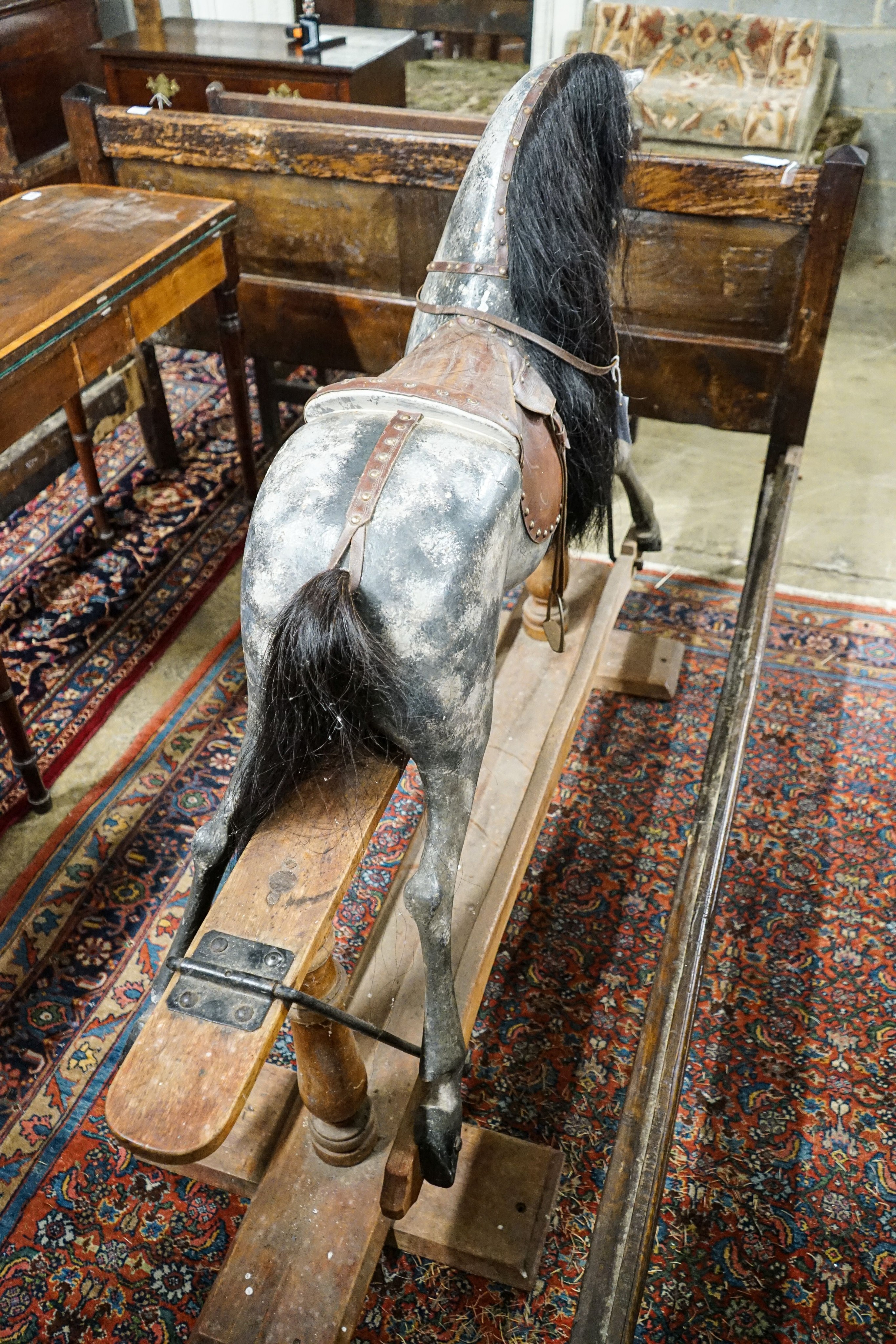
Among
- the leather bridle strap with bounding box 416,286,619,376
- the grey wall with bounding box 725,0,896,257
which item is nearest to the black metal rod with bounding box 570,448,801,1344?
the leather bridle strap with bounding box 416,286,619,376

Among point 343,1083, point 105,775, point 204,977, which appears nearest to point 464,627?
point 204,977

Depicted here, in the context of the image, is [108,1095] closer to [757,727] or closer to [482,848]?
[482,848]

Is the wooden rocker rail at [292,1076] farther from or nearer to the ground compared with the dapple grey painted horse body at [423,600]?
nearer to the ground

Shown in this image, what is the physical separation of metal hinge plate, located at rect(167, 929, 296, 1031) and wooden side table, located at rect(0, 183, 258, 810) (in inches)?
49.4

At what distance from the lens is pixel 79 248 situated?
2658 millimetres

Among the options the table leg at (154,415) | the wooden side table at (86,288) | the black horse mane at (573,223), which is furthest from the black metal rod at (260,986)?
the table leg at (154,415)

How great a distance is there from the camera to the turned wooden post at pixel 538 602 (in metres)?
2.58

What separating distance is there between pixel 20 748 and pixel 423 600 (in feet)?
5.00

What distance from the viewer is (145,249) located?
2.64 metres

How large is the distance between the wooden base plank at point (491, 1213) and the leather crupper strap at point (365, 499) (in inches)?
43.0

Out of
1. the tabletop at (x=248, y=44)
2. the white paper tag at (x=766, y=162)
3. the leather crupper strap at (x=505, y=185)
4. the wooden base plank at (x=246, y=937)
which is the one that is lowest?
the wooden base plank at (x=246, y=937)

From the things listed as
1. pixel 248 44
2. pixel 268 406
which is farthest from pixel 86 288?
pixel 248 44

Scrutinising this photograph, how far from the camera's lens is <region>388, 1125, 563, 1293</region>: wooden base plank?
1.78 metres

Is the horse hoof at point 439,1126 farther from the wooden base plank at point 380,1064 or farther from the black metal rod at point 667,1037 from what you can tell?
the black metal rod at point 667,1037
